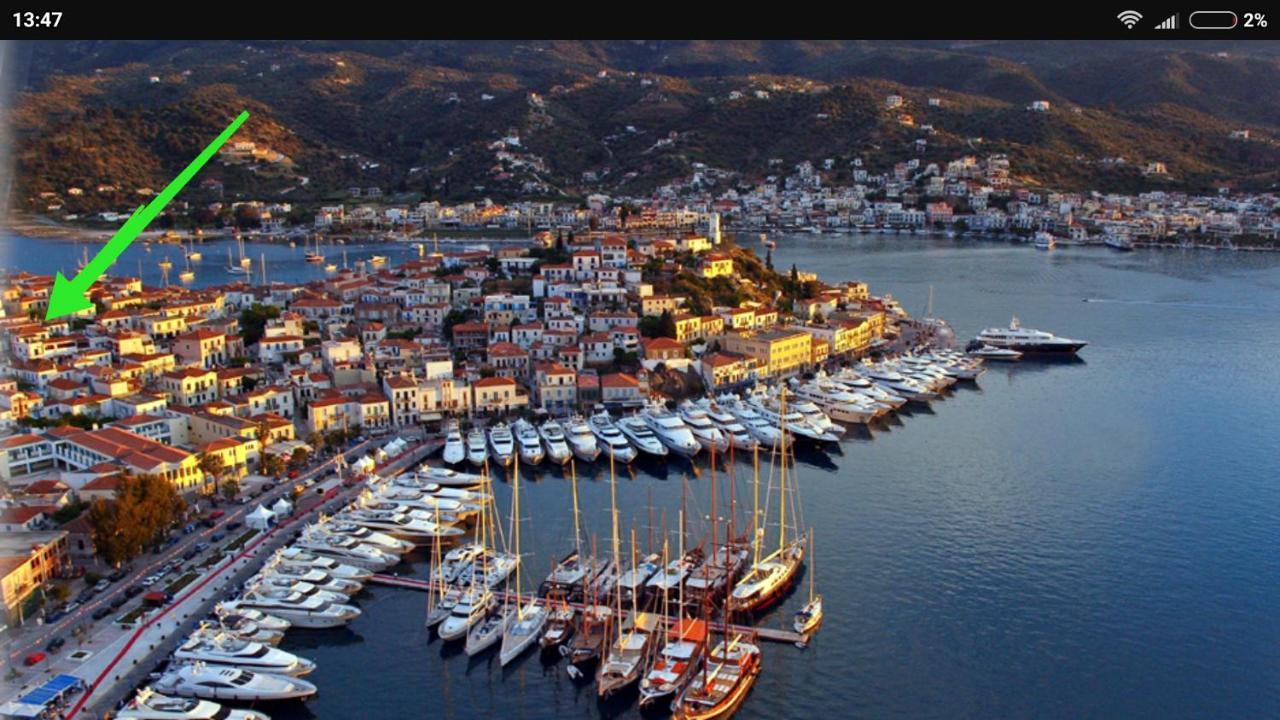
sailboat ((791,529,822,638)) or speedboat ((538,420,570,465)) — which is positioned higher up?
speedboat ((538,420,570,465))

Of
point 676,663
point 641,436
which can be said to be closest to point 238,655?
point 676,663

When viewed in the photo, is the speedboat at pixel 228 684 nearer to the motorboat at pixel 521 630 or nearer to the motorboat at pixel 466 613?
the motorboat at pixel 466 613

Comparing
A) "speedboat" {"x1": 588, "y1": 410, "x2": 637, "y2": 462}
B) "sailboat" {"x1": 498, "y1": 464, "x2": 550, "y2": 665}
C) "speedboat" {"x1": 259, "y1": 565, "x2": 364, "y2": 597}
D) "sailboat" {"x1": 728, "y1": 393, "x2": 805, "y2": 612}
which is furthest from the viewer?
"speedboat" {"x1": 588, "y1": 410, "x2": 637, "y2": 462}

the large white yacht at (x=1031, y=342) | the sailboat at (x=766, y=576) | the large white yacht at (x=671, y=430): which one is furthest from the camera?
the large white yacht at (x=1031, y=342)

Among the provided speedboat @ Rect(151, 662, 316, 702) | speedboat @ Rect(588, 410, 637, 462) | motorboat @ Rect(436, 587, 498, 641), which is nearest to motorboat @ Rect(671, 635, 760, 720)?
motorboat @ Rect(436, 587, 498, 641)

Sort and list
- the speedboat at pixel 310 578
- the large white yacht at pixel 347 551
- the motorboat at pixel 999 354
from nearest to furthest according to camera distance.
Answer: the speedboat at pixel 310 578
the large white yacht at pixel 347 551
the motorboat at pixel 999 354

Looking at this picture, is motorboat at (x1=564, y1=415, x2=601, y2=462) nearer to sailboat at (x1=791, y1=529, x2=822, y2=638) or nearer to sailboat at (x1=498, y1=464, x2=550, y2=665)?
sailboat at (x1=498, y1=464, x2=550, y2=665)

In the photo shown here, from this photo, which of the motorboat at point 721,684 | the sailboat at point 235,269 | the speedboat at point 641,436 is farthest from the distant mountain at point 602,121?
the motorboat at point 721,684
